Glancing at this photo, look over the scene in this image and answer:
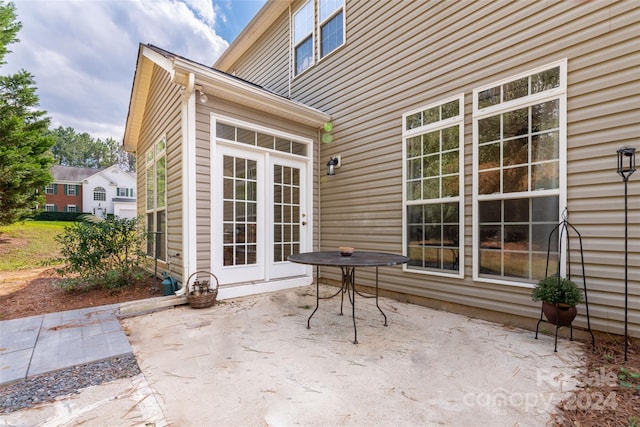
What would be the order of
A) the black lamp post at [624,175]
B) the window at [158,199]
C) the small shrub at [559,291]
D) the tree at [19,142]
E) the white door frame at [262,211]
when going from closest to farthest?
the black lamp post at [624,175]
the small shrub at [559,291]
the white door frame at [262,211]
the window at [158,199]
the tree at [19,142]

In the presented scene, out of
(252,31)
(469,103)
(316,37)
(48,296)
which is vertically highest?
(252,31)

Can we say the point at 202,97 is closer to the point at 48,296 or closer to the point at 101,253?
the point at 101,253

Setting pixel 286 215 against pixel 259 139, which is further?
pixel 286 215

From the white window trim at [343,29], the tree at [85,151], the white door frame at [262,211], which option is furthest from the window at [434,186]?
the tree at [85,151]

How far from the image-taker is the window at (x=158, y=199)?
482cm

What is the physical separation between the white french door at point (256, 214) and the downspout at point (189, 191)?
0.28 meters

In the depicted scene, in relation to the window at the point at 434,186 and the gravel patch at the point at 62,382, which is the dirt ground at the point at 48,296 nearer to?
the gravel patch at the point at 62,382

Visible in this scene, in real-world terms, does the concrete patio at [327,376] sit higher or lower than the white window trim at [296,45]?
lower

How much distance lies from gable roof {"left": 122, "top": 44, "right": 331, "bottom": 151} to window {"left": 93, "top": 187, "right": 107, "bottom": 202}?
993 inches

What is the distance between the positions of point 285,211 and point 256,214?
0.55 m

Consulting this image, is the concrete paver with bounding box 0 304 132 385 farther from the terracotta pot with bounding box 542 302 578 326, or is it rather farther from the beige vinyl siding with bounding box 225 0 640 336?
the terracotta pot with bounding box 542 302 578 326

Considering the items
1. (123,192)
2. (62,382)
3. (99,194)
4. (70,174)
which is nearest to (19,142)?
(62,382)

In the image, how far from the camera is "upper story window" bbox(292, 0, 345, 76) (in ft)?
16.8

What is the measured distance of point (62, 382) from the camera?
186 cm
